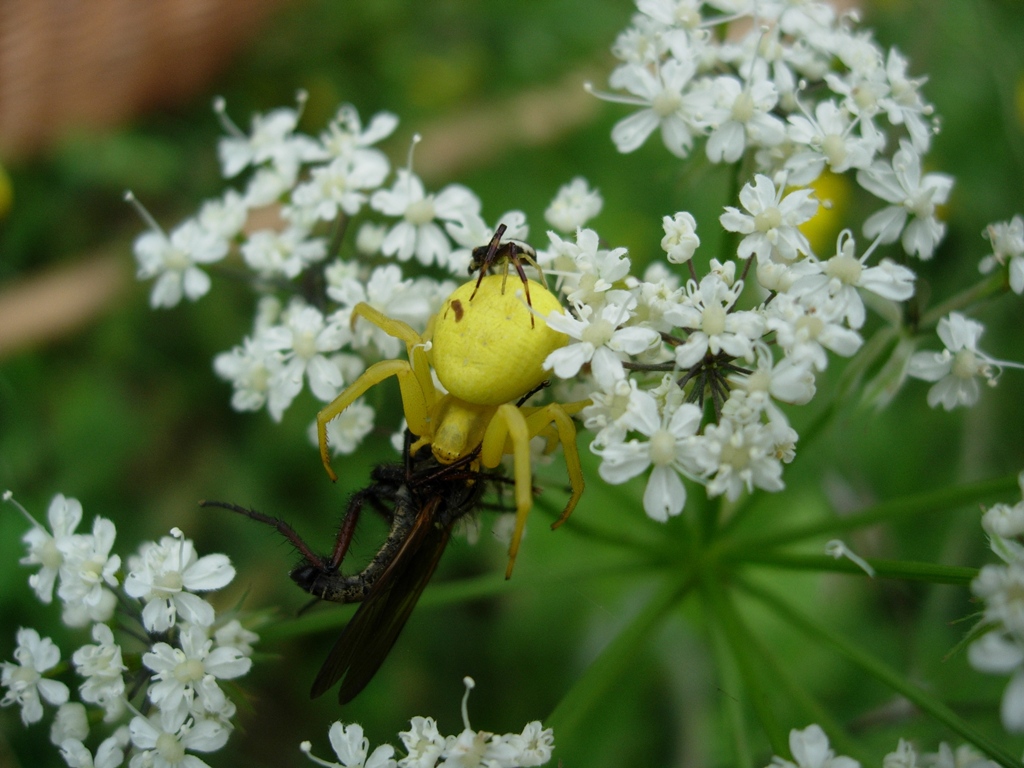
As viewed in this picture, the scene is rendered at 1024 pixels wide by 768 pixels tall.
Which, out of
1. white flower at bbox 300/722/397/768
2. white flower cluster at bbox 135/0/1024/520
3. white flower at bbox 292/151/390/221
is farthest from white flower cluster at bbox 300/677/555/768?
white flower at bbox 292/151/390/221

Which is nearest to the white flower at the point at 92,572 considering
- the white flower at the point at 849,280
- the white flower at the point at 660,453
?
the white flower at the point at 660,453

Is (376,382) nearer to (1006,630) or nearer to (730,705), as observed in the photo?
(730,705)

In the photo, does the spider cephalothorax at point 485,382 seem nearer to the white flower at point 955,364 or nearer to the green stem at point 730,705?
the green stem at point 730,705

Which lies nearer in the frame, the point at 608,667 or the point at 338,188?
Answer: the point at 608,667

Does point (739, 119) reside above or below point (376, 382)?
above

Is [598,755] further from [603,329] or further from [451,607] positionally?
[603,329]

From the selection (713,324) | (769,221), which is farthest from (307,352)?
(769,221)
